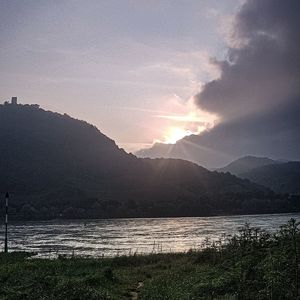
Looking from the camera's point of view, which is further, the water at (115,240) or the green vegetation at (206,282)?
the water at (115,240)

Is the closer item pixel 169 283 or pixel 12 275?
pixel 169 283

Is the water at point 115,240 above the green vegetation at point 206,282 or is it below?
below

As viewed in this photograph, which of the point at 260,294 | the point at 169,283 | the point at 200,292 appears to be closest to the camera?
the point at 260,294

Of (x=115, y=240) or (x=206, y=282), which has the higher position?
(x=206, y=282)

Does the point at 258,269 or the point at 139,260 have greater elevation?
the point at 258,269

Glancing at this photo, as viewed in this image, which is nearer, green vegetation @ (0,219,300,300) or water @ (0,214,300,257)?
green vegetation @ (0,219,300,300)

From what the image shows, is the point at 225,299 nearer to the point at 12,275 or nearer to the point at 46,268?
the point at 12,275

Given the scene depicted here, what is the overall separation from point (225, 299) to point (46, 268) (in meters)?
21.2

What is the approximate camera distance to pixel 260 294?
18.2m

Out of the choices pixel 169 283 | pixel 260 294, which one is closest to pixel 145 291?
pixel 169 283

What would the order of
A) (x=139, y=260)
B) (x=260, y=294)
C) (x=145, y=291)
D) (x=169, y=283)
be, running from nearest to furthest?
(x=260, y=294) < (x=145, y=291) < (x=169, y=283) < (x=139, y=260)

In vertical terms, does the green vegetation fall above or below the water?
above

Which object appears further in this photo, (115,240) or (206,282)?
(115,240)

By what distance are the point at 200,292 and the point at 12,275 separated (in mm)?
15517
